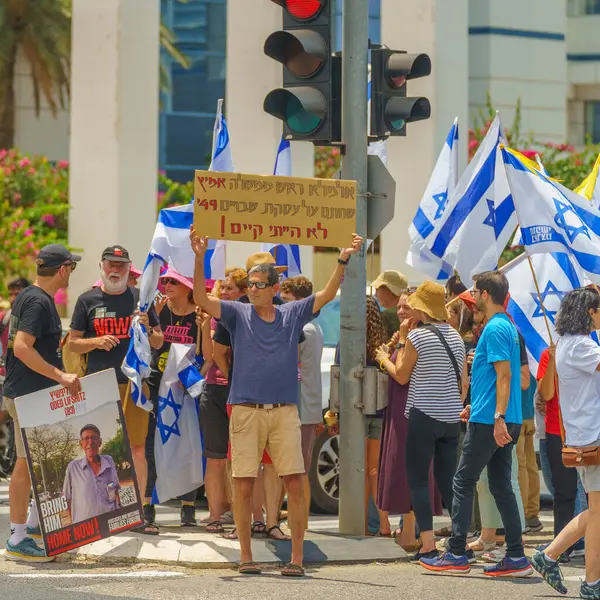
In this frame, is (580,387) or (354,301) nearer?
(580,387)

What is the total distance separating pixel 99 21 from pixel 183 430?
428 inches

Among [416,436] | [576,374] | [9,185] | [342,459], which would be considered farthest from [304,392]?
[9,185]

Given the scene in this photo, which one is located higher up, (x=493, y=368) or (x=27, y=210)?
(x=27, y=210)

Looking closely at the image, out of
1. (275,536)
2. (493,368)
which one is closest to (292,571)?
(275,536)

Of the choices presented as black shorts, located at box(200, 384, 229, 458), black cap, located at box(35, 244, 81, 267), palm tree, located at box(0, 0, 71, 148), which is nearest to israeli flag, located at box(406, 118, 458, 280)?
black shorts, located at box(200, 384, 229, 458)

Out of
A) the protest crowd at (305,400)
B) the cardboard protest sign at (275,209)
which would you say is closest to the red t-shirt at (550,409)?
the protest crowd at (305,400)

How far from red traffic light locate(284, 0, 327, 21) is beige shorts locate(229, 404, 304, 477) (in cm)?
271

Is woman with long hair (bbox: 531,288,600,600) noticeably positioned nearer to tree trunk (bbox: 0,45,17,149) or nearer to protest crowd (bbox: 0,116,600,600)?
protest crowd (bbox: 0,116,600,600)

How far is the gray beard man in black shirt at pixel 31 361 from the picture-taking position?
887 centimetres

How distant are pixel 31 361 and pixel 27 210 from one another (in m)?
13.6

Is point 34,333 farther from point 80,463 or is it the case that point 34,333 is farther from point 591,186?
point 591,186

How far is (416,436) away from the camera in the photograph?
9023 mm

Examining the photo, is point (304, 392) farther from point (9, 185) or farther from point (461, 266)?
point (9, 185)

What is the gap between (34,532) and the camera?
9203 mm
